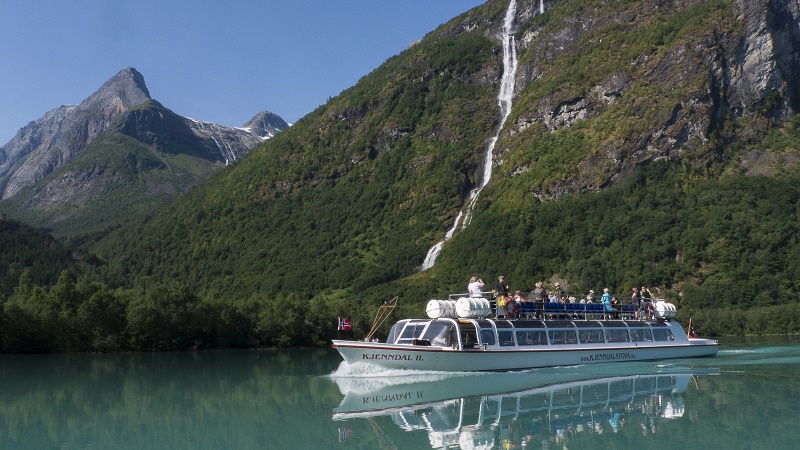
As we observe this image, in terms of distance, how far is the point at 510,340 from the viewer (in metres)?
43.0

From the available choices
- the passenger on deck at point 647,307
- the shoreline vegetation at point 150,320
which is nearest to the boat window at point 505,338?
the passenger on deck at point 647,307

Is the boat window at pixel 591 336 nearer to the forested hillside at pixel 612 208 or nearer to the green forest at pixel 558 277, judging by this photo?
the green forest at pixel 558 277

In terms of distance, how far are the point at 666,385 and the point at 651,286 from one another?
9409 cm

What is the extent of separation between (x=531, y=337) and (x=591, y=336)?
613cm

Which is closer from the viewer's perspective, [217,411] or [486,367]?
[217,411]

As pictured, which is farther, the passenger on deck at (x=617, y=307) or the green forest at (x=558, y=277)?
the green forest at (x=558, y=277)

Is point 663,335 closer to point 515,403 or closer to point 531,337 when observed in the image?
point 531,337

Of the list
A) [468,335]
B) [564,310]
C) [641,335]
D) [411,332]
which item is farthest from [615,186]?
[411,332]

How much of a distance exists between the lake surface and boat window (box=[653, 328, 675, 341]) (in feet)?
12.3

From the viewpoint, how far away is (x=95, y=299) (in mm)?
77000

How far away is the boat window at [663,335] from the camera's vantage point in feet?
176

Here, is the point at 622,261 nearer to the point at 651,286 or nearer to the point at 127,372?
the point at 651,286

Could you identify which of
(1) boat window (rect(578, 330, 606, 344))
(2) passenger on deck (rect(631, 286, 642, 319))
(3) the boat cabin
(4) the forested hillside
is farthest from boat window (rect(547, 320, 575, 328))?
(4) the forested hillside

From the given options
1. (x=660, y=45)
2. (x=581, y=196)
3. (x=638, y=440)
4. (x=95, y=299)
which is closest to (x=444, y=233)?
(x=581, y=196)
